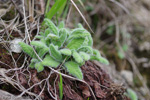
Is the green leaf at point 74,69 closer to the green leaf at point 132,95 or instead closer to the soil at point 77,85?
the soil at point 77,85

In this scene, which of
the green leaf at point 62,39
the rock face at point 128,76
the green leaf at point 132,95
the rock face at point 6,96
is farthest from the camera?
the rock face at point 128,76

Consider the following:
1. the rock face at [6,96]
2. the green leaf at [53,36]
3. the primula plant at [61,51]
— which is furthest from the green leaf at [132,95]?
the rock face at [6,96]

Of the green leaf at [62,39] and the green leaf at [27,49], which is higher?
the green leaf at [27,49]

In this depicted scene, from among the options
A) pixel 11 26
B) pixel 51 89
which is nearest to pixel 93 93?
pixel 51 89

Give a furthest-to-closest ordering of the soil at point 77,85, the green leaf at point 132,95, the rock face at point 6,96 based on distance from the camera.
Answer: the green leaf at point 132,95, the soil at point 77,85, the rock face at point 6,96

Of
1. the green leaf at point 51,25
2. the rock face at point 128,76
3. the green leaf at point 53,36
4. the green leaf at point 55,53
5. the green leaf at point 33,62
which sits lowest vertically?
the rock face at point 128,76

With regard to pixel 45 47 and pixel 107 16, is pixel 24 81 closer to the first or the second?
pixel 45 47

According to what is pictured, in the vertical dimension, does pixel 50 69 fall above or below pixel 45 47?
below

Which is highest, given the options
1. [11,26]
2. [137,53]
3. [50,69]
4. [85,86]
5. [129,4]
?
[11,26]

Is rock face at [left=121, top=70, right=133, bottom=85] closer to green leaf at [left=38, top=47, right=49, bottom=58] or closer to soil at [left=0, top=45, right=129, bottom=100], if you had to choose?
soil at [left=0, top=45, right=129, bottom=100]
